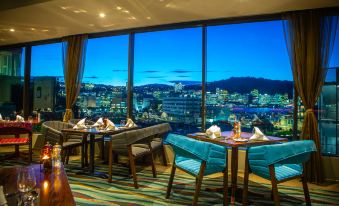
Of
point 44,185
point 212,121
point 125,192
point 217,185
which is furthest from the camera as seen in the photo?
point 212,121

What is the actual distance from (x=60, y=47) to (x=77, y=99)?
1276 millimetres

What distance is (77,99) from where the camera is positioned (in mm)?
5840

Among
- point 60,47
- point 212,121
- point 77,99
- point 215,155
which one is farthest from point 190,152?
point 60,47

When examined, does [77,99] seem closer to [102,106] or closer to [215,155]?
[102,106]

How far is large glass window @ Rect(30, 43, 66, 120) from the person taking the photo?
6.33 m

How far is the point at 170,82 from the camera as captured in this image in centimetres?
545

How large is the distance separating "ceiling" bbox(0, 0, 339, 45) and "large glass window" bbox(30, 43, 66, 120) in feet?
4.27

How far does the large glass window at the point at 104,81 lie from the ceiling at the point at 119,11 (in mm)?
626

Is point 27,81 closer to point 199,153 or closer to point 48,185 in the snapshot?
point 199,153

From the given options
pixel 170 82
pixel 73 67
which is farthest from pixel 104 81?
pixel 170 82

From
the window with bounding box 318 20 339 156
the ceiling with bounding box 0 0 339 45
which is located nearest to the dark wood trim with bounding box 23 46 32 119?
the ceiling with bounding box 0 0 339 45

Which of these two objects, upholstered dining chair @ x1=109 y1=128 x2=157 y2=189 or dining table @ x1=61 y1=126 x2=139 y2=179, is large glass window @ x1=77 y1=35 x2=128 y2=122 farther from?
upholstered dining chair @ x1=109 y1=128 x2=157 y2=189

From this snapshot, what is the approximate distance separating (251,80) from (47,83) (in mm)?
4718

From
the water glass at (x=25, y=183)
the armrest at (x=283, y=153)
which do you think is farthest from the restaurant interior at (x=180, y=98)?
the water glass at (x=25, y=183)
